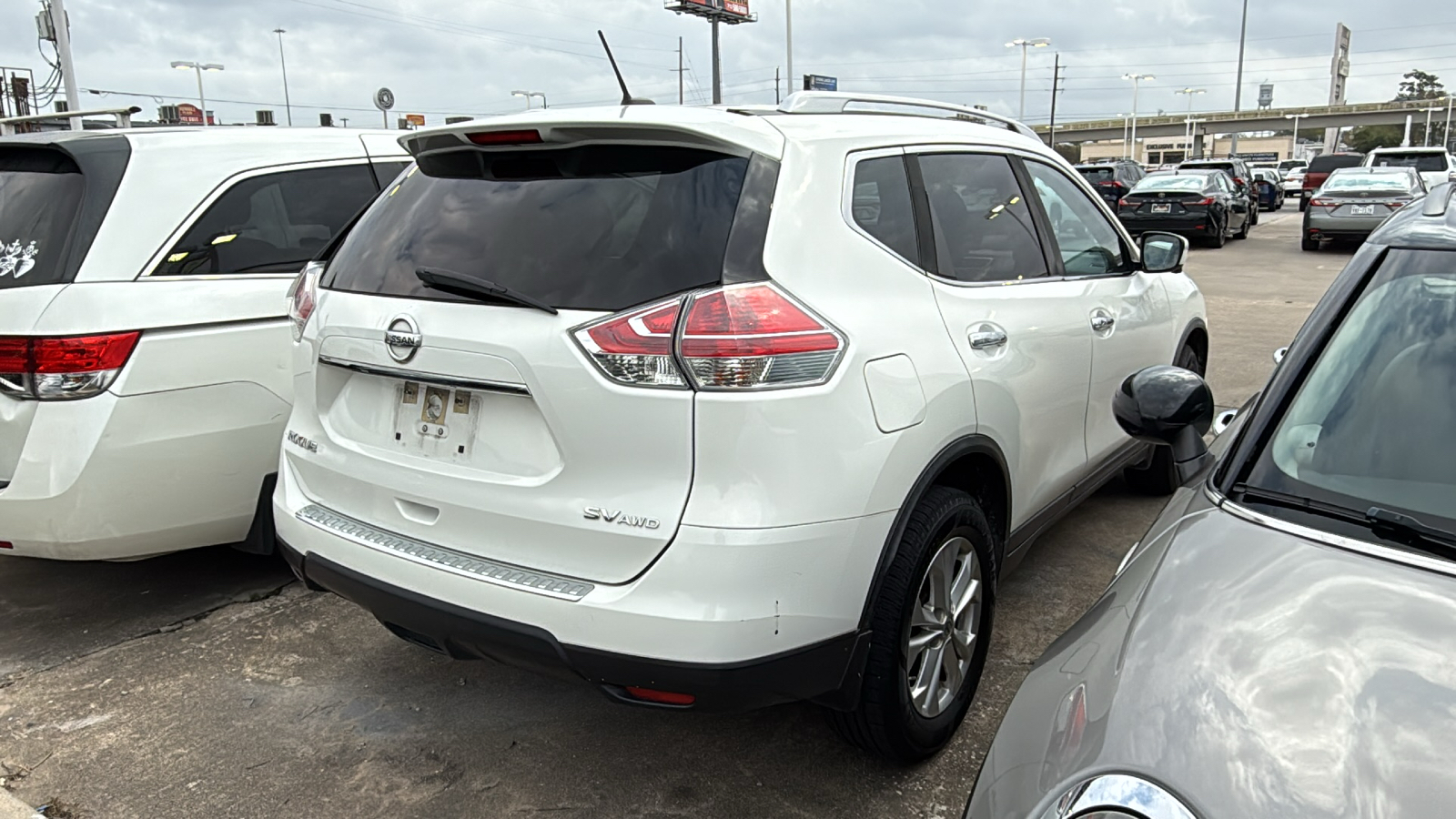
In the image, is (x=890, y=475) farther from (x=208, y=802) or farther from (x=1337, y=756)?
(x=208, y=802)

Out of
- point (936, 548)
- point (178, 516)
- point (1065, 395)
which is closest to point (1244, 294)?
point (1065, 395)

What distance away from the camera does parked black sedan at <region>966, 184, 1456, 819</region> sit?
1301 millimetres

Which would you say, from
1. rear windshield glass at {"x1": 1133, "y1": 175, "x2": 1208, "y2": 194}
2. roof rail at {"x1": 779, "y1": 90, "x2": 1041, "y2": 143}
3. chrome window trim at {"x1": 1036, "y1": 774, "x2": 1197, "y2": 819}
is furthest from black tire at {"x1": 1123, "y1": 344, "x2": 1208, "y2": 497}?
rear windshield glass at {"x1": 1133, "y1": 175, "x2": 1208, "y2": 194}

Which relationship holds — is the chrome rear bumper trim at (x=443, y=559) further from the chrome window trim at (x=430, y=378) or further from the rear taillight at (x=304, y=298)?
the rear taillight at (x=304, y=298)

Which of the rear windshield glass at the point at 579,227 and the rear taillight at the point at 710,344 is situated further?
the rear windshield glass at the point at 579,227

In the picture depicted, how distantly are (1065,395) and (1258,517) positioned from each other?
160cm

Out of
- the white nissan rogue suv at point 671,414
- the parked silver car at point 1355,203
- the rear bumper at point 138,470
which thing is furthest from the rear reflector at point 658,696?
the parked silver car at point 1355,203

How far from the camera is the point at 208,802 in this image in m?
2.67

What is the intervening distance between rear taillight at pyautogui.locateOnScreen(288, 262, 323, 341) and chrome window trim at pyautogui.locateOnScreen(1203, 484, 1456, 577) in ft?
7.74

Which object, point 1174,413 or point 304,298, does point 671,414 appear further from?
point 304,298

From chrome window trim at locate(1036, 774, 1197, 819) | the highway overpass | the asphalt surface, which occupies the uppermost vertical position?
the highway overpass

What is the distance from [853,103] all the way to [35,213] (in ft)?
9.56

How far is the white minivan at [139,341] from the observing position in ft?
10.7

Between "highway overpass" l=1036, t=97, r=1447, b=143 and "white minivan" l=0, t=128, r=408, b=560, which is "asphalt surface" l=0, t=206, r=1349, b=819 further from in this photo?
"highway overpass" l=1036, t=97, r=1447, b=143
